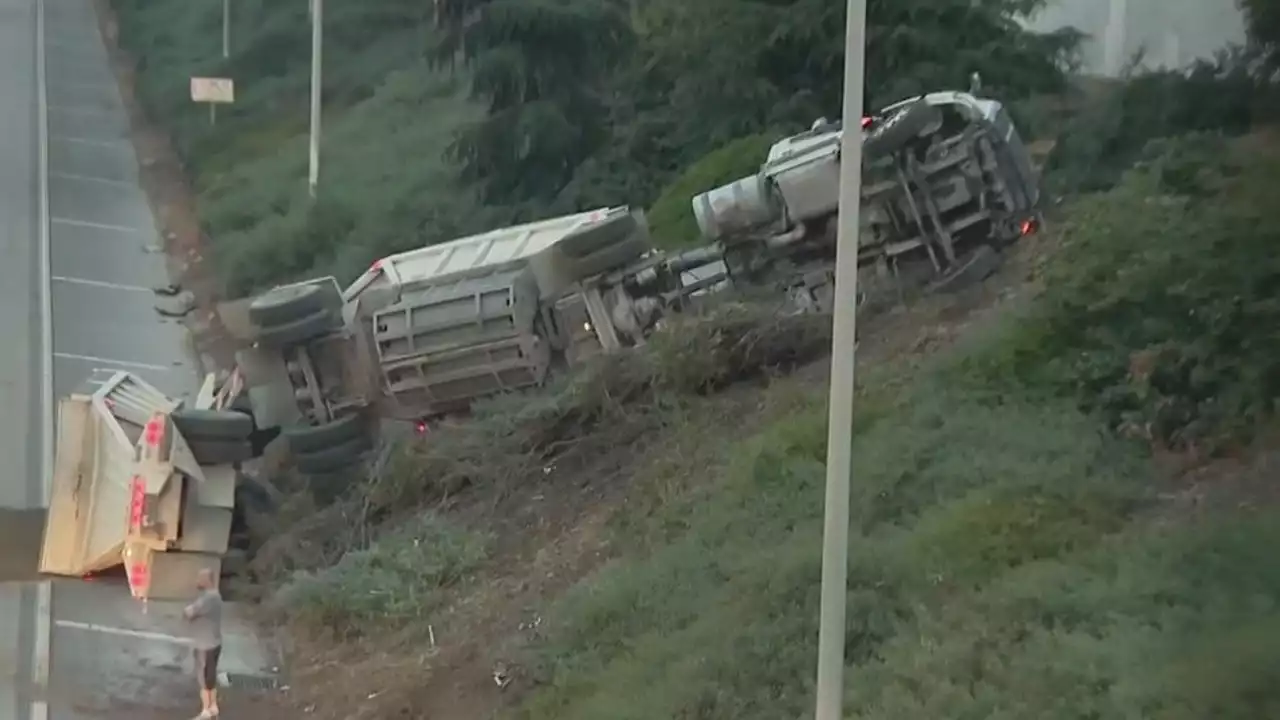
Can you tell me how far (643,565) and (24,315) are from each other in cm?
1455

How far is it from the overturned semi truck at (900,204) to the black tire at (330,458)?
351 cm

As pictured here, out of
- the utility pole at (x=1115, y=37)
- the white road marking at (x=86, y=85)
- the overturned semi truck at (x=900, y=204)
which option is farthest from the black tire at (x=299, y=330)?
the white road marking at (x=86, y=85)

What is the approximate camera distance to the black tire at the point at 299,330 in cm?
1398

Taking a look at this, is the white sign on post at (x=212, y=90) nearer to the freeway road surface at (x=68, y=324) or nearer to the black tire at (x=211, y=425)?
the freeway road surface at (x=68, y=324)

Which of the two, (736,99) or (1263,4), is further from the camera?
(736,99)

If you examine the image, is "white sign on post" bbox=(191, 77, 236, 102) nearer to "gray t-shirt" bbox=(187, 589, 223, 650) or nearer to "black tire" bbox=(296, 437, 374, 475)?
"black tire" bbox=(296, 437, 374, 475)

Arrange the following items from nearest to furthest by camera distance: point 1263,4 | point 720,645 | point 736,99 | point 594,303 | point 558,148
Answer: point 720,645, point 1263,4, point 594,303, point 736,99, point 558,148

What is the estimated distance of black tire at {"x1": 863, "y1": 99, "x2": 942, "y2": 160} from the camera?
1316cm

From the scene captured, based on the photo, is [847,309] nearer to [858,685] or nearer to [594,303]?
[858,685]

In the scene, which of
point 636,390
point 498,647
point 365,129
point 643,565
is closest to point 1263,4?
point 636,390

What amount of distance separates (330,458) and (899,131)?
209 inches

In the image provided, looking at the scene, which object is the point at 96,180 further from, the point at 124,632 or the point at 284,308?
the point at 124,632

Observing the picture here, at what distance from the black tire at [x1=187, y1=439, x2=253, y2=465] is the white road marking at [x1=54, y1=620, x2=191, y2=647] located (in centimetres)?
136

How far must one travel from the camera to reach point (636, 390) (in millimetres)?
13281
